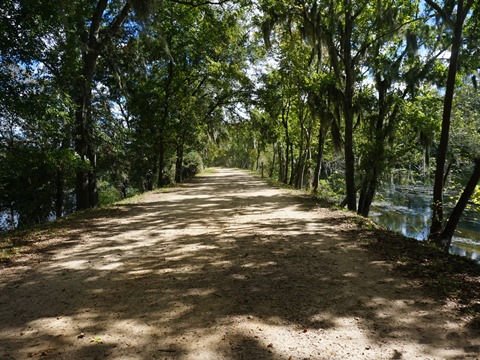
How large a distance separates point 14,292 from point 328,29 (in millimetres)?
10895

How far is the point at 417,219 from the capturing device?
2175 cm

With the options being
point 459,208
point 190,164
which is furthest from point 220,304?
point 190,164

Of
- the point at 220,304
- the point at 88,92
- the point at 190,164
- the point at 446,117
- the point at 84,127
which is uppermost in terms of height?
the point at 88,92

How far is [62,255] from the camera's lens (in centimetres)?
543

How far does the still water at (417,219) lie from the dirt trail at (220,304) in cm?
1036

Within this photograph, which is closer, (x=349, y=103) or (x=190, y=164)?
(x=349, y=103)

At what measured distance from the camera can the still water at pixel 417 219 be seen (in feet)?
54.4

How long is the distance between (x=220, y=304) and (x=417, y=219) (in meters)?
21.5

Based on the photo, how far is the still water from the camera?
16591 mm

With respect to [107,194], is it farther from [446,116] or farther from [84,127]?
[446,116]

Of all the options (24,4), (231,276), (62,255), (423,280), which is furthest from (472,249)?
(24,4)

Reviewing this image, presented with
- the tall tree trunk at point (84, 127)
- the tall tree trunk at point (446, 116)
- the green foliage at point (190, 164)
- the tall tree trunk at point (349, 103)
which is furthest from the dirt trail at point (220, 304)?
the green foliage at point (190, 164)

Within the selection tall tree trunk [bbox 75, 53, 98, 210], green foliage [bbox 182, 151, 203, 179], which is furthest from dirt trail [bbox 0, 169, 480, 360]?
green foliage [bbox 182, 151, 203, 179]

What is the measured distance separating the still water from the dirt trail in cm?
1036
